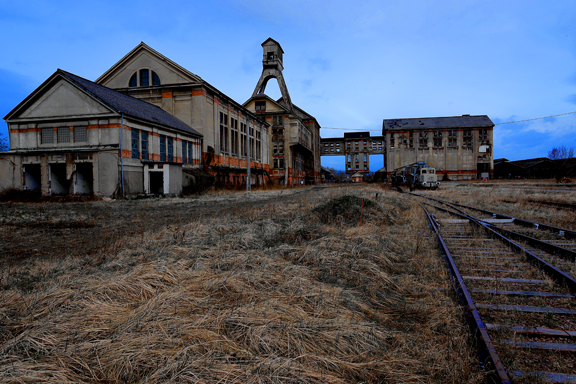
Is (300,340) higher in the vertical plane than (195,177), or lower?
lower

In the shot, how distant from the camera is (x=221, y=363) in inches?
95.4

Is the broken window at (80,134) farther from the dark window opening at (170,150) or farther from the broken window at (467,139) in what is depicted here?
the broken window at (467,139)

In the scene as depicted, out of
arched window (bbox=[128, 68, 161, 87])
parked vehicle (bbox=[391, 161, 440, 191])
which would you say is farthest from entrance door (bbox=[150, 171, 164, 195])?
parked vehicle (bbox=[391, 161, 440, 191])

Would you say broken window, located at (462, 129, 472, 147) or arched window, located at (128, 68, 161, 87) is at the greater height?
arched window, located at (128, 68, 161, 87)

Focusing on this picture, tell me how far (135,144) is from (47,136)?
6438 mm

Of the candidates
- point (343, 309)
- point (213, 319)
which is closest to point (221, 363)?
point (213, 319)

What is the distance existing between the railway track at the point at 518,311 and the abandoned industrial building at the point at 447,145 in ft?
217

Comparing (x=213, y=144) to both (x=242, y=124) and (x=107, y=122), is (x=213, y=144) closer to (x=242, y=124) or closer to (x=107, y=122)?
(x=242, y=124)

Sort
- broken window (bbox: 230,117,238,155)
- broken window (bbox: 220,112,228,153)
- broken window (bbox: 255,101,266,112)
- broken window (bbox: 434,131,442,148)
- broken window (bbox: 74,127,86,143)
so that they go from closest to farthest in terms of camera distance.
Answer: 1. broken window (bbox: 74,127,86,143)
2. broken window (bbox: 220,112,228,153)
3. broken window (bbox: 230,117,238,155)
4. broken window (bbox: 255,101,266,112)
5. broken window (bbox: 434,131,442,148)

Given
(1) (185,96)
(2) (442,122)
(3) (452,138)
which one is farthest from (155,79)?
(2) (442,122)

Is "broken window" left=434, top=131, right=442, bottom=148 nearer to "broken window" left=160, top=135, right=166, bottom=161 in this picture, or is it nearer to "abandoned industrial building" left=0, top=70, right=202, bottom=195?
"broken window" left=160, top=135, right=166, bottom=161

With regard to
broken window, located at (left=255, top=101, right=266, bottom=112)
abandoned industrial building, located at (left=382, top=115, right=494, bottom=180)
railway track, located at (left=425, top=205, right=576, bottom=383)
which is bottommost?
railway track, located at (left=425, top=205, right=576, bottom=383)

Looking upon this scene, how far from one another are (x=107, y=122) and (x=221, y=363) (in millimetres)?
22770

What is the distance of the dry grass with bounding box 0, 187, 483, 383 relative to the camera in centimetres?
239
